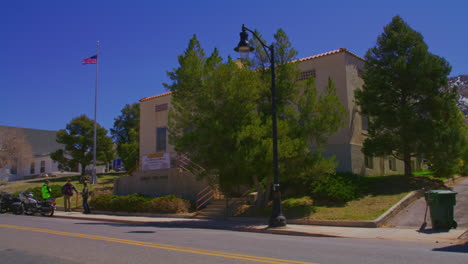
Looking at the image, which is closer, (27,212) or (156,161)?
(27,212)

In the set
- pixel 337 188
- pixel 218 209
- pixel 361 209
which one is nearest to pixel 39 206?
pixel 218 209

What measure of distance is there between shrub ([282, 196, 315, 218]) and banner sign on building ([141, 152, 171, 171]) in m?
7.95

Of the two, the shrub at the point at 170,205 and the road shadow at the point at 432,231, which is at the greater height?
the shrub at the point at 170,205

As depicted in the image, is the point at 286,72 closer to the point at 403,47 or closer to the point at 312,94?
the point at 312,94

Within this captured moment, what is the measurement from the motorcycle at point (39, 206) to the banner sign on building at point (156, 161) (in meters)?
5.55

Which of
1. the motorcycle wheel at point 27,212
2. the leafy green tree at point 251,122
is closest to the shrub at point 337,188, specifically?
the leafy green tree at point 251,122

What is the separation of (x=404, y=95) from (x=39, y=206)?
19.2m

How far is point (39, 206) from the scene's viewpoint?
2009 centimetres

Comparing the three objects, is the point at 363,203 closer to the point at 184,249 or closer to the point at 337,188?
the point at 337,188

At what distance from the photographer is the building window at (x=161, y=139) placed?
29234 mm

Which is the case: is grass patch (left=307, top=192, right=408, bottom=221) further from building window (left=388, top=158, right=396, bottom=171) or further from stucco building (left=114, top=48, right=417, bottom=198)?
building window (left=388, top=158, right=396, bottom=171)

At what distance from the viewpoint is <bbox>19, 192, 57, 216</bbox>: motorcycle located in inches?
786

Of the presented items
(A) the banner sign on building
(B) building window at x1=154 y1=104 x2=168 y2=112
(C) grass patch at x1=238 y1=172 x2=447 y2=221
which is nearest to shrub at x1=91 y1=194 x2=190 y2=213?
(A) the banner sign on building

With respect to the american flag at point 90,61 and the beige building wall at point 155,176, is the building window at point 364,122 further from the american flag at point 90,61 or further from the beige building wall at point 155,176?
the american flag at point 90,61
